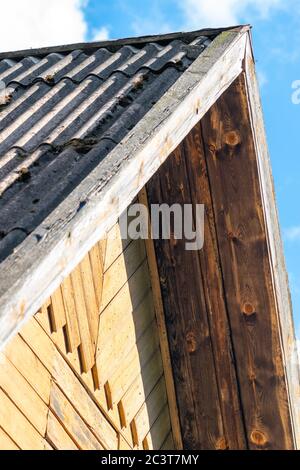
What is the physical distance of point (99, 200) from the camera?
3.08 meters

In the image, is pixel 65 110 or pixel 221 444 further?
pixel 221 444

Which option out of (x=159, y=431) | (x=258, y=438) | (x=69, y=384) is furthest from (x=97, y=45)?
(x=258, y=438)

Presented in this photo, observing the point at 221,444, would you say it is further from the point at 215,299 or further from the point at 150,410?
the point at 215,299

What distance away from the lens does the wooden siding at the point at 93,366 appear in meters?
4.54

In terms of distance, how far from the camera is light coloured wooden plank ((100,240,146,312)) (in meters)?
5.31

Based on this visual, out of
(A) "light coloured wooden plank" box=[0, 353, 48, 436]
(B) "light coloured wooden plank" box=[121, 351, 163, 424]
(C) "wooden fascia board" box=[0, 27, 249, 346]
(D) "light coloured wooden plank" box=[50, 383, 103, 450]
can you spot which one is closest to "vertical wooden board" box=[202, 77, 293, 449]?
(B) "light coloured wooden plank" box=[121, 351, 163, 424]

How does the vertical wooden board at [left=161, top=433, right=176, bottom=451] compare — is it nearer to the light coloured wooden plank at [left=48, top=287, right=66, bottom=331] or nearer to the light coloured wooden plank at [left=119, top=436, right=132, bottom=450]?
the light coloured wooden plank at [left=119, top=436, right=132, bottom=450]

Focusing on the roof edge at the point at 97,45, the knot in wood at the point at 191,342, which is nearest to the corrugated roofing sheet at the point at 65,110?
the roof edge at the point at 97,45

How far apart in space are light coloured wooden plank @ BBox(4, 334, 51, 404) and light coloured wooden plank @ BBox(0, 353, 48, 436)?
3cm

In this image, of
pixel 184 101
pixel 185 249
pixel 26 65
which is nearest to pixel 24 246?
pixel 184 101

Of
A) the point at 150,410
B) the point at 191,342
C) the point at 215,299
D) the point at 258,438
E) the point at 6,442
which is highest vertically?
the point at 215,299

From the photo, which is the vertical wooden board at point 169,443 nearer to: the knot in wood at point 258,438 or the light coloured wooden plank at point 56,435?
the knot in wood at point 258,438

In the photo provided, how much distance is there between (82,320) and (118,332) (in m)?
0.40

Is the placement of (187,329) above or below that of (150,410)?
above
